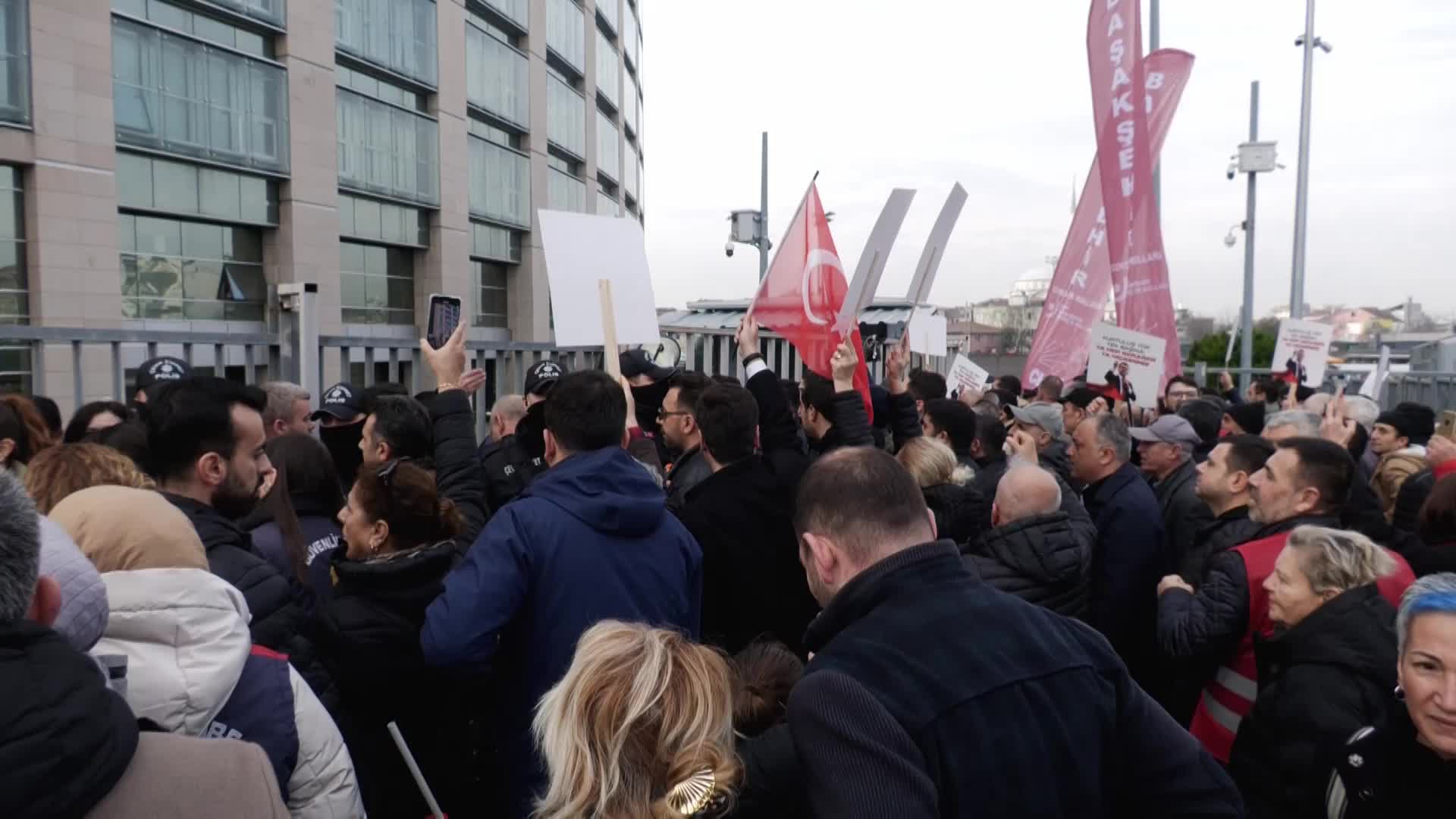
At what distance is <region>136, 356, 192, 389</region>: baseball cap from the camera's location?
4605 mm

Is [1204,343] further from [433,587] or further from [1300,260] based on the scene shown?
[433,587]

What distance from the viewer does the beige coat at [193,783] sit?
1.32m

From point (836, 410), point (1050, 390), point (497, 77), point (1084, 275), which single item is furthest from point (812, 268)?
point (497, 77)

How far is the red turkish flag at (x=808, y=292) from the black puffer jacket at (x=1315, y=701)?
3138 millimetres

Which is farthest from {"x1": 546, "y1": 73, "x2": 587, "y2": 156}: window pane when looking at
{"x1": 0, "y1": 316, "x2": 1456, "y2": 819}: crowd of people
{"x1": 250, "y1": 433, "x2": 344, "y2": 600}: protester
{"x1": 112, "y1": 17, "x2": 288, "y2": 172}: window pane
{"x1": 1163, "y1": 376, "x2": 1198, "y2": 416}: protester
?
{"x1": 250, "y1": 433, "x2": 344, "y2": 600}: protester

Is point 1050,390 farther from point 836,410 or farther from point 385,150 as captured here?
point 385,150

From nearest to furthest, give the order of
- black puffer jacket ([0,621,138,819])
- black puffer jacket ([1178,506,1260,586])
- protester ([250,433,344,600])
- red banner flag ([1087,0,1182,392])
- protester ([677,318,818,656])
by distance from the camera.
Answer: black puffer jacket ([0,621,138,819])
protester ([250,433,344,600])
protester ([677,318,818,656])
black puffer jacket ([1178,506,1260,586])
red banner flag ([1087,0,1182,392])

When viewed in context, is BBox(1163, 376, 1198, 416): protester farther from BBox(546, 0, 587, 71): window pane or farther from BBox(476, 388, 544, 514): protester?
BBox(546, 0, 587, 71): window pane

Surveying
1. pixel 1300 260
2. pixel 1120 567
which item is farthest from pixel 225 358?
pixel 1300 260

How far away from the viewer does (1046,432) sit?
593 centimetres

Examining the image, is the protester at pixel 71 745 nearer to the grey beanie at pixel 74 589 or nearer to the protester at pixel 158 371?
the grey beanie at pixel 74 589

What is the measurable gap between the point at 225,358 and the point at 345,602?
9.25 ft

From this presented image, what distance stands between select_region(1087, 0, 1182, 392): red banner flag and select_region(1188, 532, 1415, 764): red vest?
7.22 metres

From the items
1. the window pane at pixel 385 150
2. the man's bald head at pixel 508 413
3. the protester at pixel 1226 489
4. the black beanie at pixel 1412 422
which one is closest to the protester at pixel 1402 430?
the black beanie at pixel 1412 422
